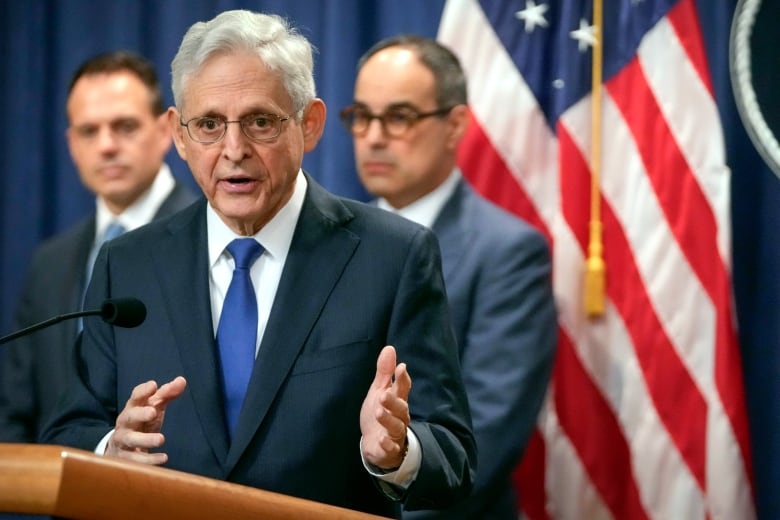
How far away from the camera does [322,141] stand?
13.9 feet

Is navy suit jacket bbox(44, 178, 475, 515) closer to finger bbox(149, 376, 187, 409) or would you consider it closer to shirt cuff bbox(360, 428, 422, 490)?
shirt cuff bbox(360, 428, 422, 490)

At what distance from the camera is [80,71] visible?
4.09m

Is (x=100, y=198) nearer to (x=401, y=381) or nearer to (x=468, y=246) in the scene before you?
(x=468, y=246)

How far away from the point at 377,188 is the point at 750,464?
121 cm

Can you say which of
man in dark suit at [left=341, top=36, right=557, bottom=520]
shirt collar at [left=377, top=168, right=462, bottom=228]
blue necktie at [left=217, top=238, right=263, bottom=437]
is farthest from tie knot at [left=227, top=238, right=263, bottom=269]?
shirt collar at [left=377, top=168, right=462, bottom=228]

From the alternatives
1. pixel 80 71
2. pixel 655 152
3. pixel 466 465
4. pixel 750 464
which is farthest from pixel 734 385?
pixel 80 71

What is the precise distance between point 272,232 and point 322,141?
202 centimetres

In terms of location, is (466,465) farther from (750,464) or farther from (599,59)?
(599,59)

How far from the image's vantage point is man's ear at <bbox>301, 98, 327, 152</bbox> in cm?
233

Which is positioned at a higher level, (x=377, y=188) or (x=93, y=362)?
(x=377, y=188)

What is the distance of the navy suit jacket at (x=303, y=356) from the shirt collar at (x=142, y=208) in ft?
5.52

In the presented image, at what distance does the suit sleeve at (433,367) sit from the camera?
2.13 meters

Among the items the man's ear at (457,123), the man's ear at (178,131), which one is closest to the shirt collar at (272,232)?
the man's ear at (178,131)

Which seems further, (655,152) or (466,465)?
(655,152)
